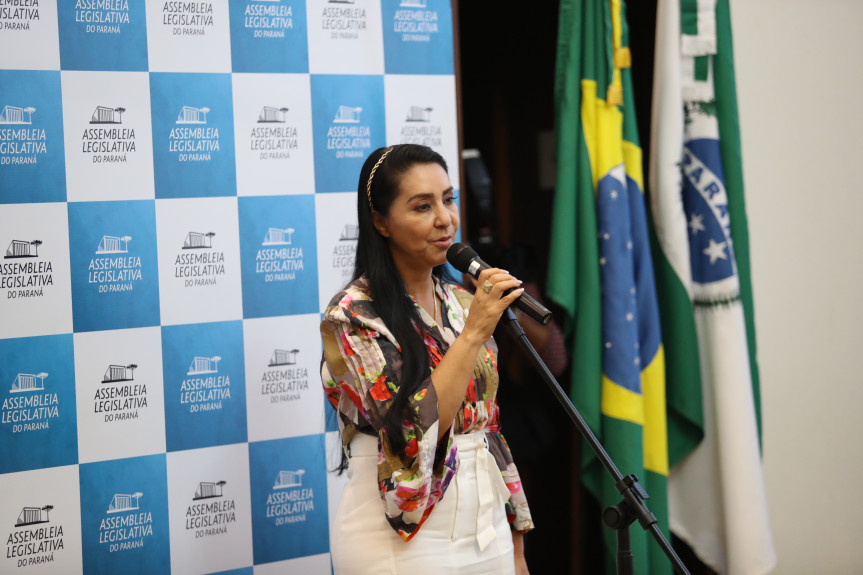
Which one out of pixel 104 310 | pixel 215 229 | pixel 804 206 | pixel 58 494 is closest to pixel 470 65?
pixel 804 206

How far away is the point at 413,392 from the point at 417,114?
4.18 ft

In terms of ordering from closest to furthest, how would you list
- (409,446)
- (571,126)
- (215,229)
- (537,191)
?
(409,446) < (215,229) < (571,126) < (537,191)

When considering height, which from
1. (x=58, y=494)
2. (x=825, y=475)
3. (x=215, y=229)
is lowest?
(x=825, y=475)

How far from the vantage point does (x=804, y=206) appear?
3.03m

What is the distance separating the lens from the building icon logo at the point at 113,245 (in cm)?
215

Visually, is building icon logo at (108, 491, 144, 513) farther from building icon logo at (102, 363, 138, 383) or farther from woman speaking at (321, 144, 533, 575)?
woman speaking at (321, 144, 533, 575)

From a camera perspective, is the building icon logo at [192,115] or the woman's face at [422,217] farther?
the building icon logo at [192,115]

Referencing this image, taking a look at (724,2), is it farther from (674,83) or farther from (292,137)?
(292,137)

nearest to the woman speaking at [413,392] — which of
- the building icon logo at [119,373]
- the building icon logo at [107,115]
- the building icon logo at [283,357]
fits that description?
the building icon logo at [283,357]

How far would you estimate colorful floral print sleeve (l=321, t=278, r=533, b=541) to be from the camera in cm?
140

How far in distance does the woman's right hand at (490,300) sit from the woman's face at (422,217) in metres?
0.18

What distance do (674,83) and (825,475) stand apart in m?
1.69

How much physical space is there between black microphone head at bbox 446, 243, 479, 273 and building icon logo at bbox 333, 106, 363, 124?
1040mm

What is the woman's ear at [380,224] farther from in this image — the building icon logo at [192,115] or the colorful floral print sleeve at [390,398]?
the building icon logo at [192,115]
